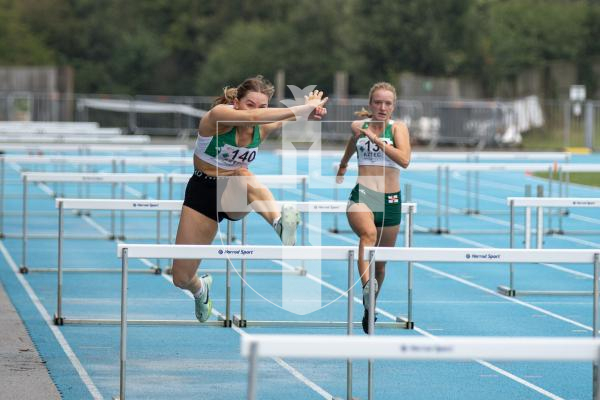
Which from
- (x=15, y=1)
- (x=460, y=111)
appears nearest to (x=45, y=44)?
(x=15, y=1)

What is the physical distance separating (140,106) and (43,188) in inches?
677

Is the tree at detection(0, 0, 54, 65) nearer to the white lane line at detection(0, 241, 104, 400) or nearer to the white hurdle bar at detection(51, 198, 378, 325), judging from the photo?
the white lane line at detection(0, 241, 104, 400)

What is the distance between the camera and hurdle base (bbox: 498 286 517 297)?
13863 mm

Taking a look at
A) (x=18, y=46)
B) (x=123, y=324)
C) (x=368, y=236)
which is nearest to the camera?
(x=123, y=324)

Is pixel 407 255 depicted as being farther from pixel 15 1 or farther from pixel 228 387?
pixel 15 1

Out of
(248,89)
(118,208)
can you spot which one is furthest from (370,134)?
(118,208)

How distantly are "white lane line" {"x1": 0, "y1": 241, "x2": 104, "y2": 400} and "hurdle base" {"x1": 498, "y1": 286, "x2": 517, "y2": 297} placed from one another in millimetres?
4735

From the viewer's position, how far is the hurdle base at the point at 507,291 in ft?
45.5

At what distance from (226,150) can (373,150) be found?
2.05 metres

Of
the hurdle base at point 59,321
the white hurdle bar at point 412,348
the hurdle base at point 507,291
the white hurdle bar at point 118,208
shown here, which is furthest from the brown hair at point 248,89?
the hurdle base at point 507,291

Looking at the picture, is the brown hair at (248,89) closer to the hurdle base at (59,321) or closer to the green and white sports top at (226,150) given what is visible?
the green and white sports top at (226,150)

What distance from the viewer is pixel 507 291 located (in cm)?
1401

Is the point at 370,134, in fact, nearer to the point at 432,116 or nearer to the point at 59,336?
the point at 59,336

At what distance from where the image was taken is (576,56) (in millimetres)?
62312
